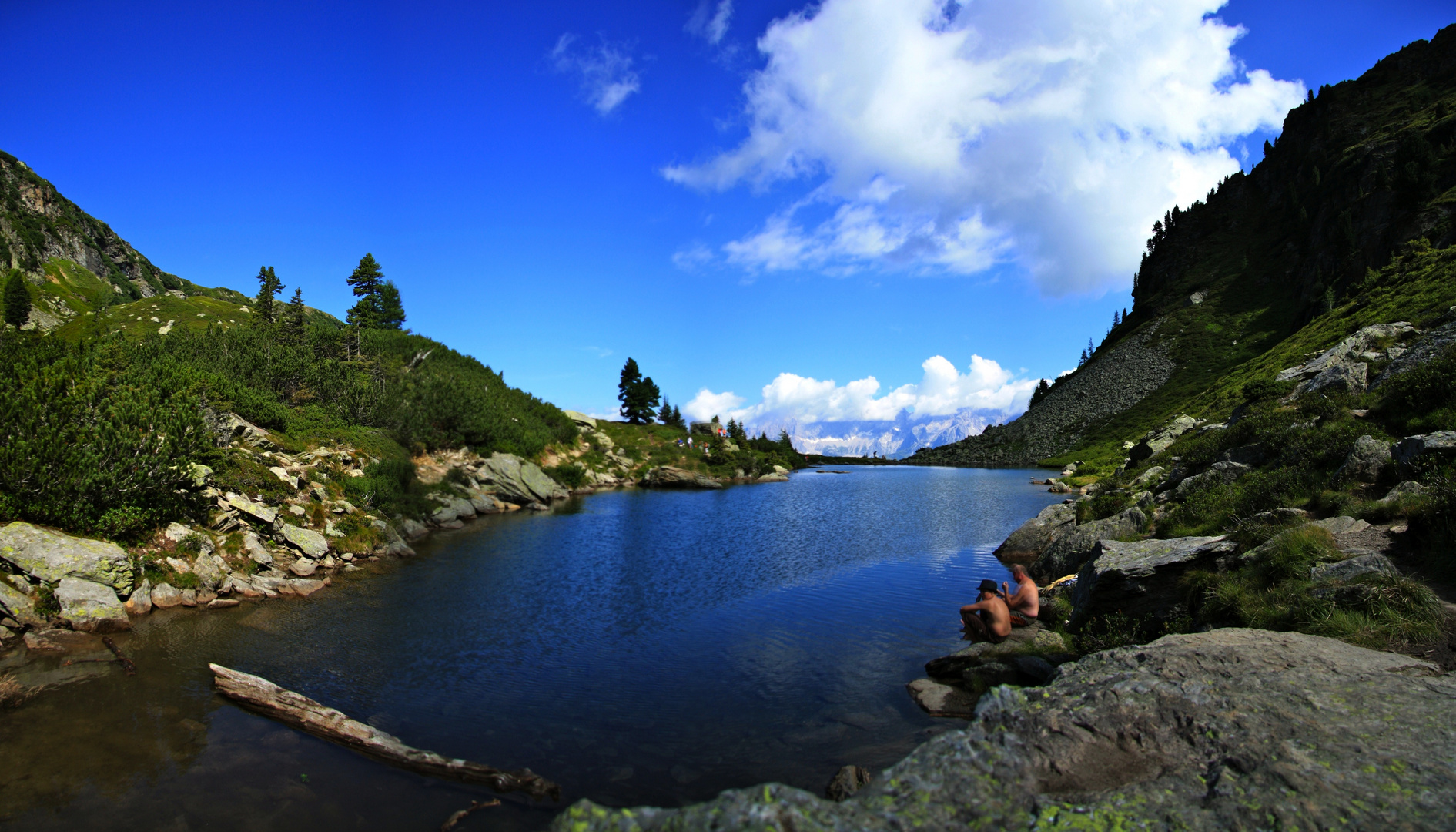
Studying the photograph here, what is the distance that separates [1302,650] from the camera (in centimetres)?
893

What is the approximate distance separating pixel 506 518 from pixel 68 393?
30367 mm

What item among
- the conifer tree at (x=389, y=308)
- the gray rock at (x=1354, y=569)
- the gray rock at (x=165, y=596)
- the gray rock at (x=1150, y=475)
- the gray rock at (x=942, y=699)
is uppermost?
the conifer tree at (x=389, y=308)

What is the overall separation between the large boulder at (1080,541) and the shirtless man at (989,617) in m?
6.17

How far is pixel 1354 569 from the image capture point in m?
11.0

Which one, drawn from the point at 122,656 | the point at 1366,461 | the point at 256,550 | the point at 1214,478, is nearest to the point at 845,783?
the point at 1366,461

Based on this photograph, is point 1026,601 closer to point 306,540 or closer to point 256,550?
point 256,550

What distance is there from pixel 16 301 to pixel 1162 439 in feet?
436

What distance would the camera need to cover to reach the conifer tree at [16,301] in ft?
259

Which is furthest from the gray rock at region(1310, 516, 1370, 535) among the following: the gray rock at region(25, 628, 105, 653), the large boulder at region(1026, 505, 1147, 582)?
the gray rock at region(25, 628, 105, 653)

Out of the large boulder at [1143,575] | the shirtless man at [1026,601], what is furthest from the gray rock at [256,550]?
the large boulder at [1143,575]

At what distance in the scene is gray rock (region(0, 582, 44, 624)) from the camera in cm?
1648

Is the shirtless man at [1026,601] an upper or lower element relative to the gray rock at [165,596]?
lower

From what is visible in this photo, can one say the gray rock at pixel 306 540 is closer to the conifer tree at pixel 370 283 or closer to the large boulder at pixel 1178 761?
the large boulder at pixel 1178 761

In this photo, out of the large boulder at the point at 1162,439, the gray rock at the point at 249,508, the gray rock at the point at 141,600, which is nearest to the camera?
the gray rock at the point at 141,600
